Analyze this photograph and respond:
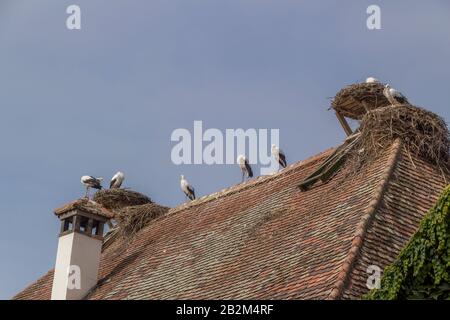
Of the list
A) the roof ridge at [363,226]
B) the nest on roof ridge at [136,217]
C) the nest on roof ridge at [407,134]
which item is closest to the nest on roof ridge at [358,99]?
the nest on roof ridge at [407,134]

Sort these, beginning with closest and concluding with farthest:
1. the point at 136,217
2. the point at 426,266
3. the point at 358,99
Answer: the point at 426,266, the point at 358,99, the point at 136,217

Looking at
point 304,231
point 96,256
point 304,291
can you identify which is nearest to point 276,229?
point 304,231

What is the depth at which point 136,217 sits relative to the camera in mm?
21688

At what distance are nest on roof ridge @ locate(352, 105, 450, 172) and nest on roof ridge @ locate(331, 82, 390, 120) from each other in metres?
2.05

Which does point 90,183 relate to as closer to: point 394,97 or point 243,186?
point 243,186

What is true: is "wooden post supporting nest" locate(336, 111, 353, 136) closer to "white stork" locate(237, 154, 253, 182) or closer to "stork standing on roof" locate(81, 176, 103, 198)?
"white stork" locate(237, 154, 253, 182)

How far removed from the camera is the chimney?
18.4m

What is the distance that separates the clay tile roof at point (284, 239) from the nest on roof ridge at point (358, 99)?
1.49 m

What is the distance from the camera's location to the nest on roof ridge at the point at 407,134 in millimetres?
16875

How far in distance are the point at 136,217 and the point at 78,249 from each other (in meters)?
2.89

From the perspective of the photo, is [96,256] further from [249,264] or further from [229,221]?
[249,264]

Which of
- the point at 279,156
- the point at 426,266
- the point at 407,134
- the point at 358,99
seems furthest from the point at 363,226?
the point at 279,156

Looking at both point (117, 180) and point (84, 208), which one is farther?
point (117, 180)

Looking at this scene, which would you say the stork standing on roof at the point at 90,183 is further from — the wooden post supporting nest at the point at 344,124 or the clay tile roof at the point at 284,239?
the wooden post supporting nest at the point at 344,124
